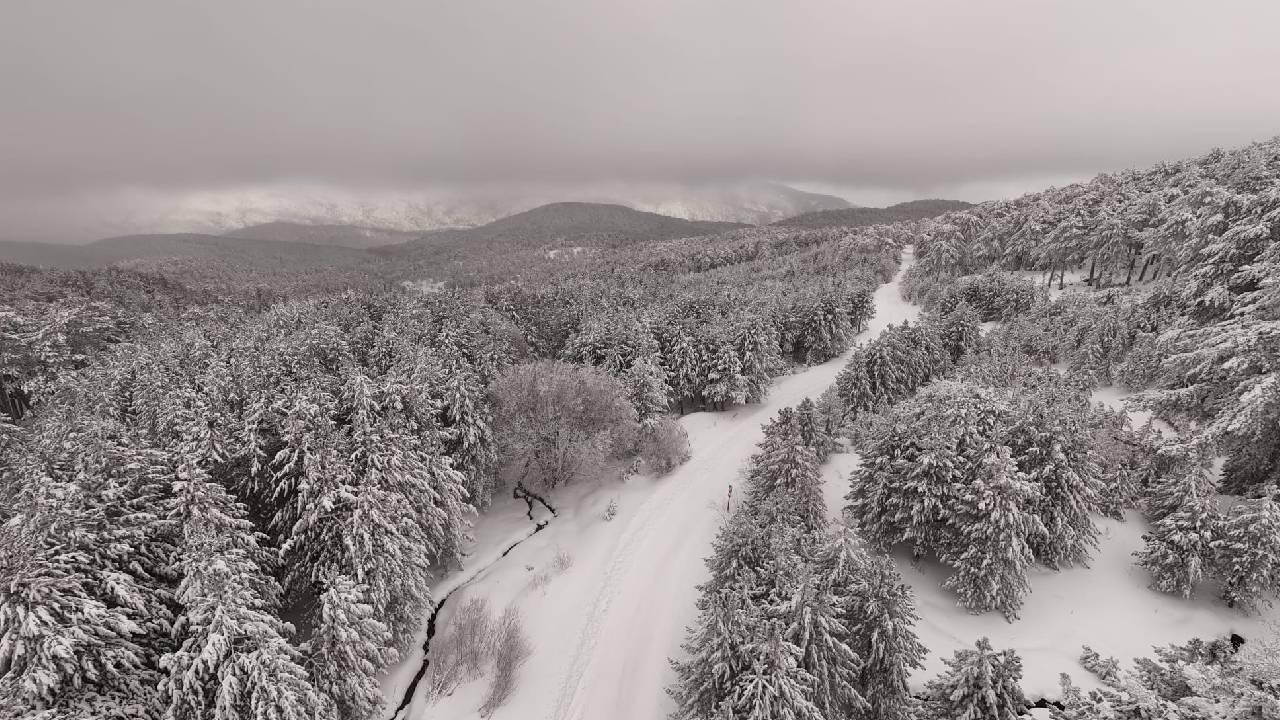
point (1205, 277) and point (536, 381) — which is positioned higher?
point (1205, 277)

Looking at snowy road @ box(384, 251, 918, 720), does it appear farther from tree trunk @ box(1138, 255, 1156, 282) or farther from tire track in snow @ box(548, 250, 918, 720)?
tree trunk @ box(1138, 255, 1156, 282)

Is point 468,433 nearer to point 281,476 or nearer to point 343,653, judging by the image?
point 281,476

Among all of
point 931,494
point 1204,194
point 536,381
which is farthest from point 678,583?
point 1204,194

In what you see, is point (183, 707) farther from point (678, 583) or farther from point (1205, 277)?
point (1205, 277)

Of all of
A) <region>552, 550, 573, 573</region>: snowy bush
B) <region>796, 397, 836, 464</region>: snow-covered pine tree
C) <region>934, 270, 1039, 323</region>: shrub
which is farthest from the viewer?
<region>934, 270, 1039, 323</region>: shrub

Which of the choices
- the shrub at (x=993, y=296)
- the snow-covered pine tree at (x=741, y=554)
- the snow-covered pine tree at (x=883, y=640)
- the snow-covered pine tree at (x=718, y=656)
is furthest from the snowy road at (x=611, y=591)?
the shrub at (x=993, y=296)

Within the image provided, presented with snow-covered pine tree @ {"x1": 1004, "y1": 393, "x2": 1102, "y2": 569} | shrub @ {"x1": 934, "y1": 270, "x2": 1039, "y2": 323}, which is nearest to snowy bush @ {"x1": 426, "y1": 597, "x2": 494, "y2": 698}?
snow-covered pine tree @ {"x1": 1004, "y1": 393, "x2": 1102, "y2": 569}
